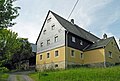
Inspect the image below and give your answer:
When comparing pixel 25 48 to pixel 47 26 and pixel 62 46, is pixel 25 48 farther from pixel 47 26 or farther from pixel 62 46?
pixel 62 46

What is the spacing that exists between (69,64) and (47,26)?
32.2 ft

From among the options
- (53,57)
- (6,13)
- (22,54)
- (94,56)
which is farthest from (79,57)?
(6,13)

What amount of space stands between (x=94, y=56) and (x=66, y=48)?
616 centimetres

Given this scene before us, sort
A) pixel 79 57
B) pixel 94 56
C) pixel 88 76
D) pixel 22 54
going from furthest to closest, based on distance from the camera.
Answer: pixel 22 54
pixel 79 57
pixel 94 56
pixel 88 76

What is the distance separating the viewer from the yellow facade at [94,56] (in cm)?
4297

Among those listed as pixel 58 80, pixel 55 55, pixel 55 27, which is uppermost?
pixel 55 27

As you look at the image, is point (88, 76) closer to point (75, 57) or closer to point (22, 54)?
point (75, 57)

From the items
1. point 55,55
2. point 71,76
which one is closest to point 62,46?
point 55,55

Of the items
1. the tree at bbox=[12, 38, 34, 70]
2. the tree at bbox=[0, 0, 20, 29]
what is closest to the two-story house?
the tree at bbox=[12, 38, 34, 70]

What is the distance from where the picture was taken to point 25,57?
55812mm

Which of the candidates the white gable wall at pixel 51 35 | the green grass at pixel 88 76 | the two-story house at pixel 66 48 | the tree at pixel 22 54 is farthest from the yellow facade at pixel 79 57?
the green grass at pixel 88 76

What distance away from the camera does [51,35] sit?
4531cm

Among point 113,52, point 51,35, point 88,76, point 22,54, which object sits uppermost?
point 51,35

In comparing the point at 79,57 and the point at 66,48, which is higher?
the point at 66,48
